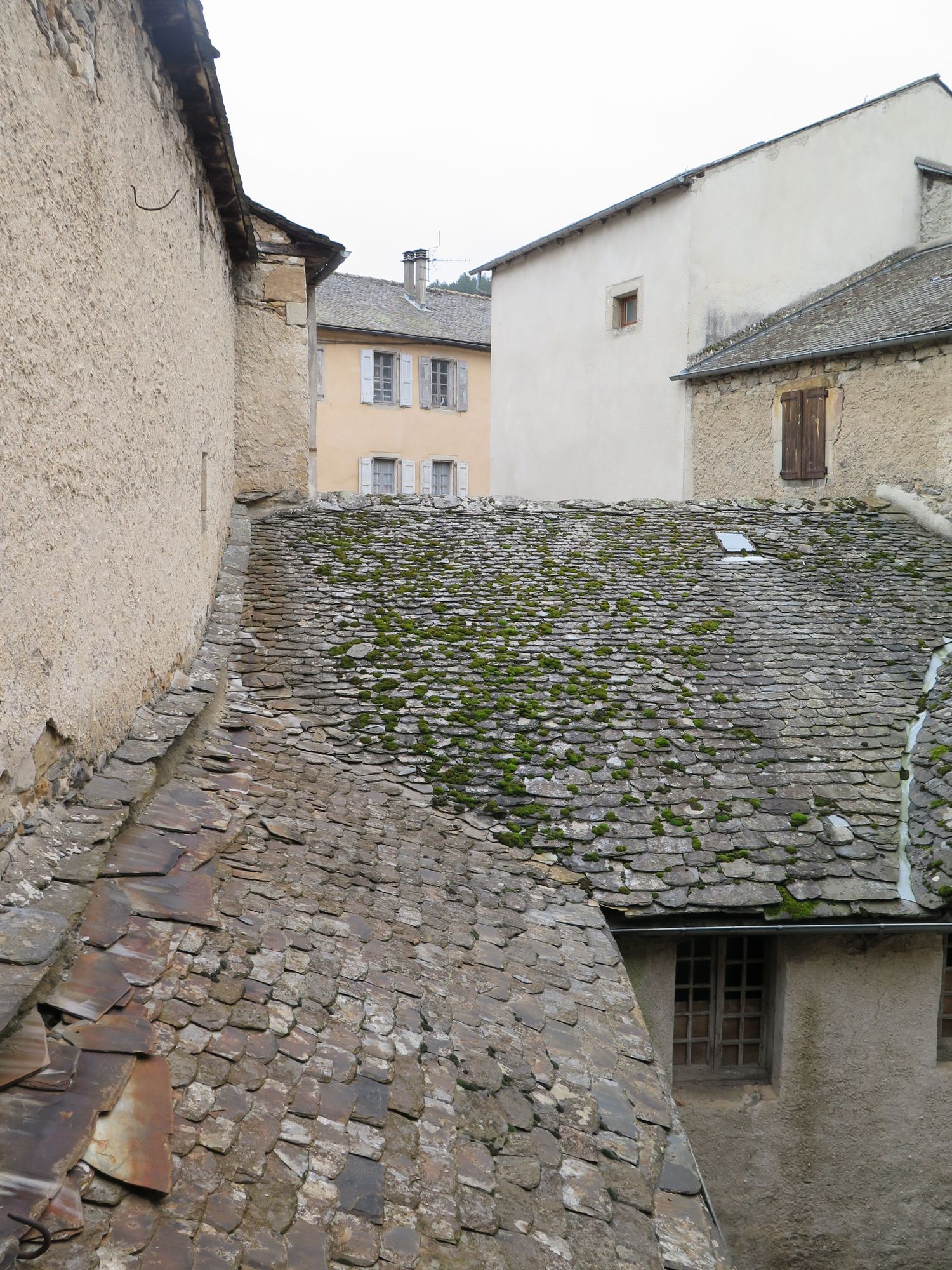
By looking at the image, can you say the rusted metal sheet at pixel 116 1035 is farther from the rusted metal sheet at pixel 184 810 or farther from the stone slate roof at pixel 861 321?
the stone slate roof at pixel 861 321

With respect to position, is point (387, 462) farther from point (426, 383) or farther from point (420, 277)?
point (420, 277)

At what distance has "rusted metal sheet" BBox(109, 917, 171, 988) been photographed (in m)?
2.99

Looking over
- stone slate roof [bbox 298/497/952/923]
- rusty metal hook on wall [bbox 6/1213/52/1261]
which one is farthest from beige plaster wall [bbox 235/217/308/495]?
rusty metal hook on wall [bbox 6/1213/52/1261]

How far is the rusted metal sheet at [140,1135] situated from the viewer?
229 centimetres

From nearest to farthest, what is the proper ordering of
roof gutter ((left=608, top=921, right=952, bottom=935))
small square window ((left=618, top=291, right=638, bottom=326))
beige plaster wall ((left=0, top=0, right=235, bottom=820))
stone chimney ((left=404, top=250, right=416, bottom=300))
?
beige plaster wall ((left=0, top=0, right=235, bottom=820)), roof gutter ((left=608, top=921, right=952, bottom=935)), small square window ((left=618, top=291, right=638, bottom=326)), stone chimney ((left=404, top=250, right=416, bottom=300))

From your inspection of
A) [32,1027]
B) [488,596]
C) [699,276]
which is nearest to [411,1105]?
[32,1027]

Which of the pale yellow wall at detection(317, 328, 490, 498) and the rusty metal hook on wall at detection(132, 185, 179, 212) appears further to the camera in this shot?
the pale yellow wall at detection(317, 328, 490, 498)

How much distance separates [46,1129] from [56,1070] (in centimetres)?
19

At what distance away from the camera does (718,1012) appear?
720 cm

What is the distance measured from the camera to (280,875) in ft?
14.2

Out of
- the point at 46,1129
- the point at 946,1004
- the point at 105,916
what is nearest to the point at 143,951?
the point at 105,916

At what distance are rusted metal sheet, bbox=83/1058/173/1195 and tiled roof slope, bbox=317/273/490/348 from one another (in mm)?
23493

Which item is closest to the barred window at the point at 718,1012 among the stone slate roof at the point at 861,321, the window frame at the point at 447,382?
the stone slate roof at the point at 861,321

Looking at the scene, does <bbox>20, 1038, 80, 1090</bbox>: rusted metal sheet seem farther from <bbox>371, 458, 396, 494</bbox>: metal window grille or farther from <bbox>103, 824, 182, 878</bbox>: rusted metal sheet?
<bbox>371, 458, 396, 494</bbox>: metal window grille
